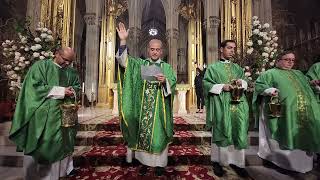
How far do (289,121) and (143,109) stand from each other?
87.4 inches

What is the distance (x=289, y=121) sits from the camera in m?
3.67

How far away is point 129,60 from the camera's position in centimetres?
370

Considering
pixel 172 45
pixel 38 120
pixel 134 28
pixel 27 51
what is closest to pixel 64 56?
pixel 38 120

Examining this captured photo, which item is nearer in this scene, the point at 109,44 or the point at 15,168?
the point at 15,168

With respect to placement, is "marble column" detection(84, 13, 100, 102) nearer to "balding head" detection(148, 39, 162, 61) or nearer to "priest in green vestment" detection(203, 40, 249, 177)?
"balding head" detection(148, 39, 162, 61)

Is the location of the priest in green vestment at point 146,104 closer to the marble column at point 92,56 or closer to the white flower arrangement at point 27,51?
the white flower arrangement at point 27,51

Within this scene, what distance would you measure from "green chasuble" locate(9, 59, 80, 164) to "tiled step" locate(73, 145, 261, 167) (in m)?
0.92

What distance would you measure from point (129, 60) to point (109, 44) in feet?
32.6

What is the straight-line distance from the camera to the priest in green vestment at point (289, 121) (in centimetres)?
362

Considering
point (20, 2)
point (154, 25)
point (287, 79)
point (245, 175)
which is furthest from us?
point (154, 25)

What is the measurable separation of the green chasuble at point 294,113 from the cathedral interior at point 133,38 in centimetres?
53

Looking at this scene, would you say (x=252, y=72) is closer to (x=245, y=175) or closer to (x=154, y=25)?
(x=245, y=175)

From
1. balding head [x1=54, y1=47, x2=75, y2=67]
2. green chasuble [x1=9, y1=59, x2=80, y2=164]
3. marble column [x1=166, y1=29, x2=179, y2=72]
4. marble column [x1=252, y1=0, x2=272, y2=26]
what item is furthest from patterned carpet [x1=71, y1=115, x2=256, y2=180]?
marble column [x1=166, y1=29, x2=179, y2=72]

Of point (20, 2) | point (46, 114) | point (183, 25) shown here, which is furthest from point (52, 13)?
point (183, 25)
